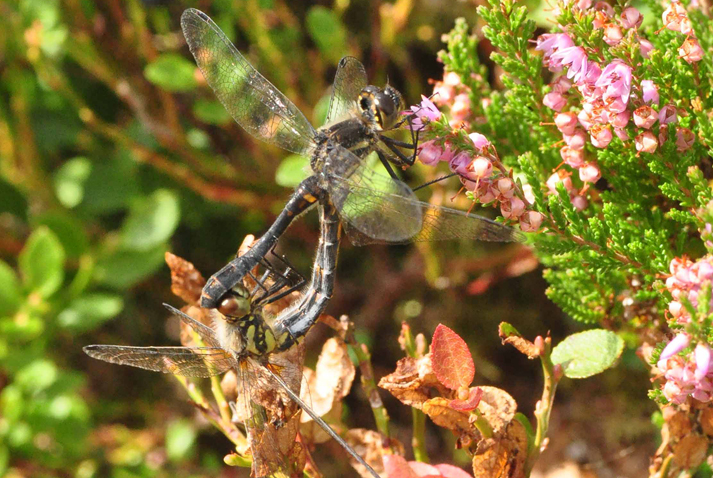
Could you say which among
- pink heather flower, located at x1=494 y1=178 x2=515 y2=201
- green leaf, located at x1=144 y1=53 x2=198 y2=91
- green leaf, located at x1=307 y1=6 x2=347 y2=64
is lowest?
pink heather flower, located at x1=494 y1=178 x2=515 y2=201

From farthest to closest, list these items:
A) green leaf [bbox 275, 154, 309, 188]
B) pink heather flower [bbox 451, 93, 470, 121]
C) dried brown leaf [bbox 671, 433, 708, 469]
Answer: green leaf [bbox 275, 154, 309, 188], pink heather flower [bbox 451, 93, 470, 121], dried brown leaf [bbox 671, 433, 708, 469]

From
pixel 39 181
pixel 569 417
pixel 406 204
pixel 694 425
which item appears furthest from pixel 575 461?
pixel 39 181

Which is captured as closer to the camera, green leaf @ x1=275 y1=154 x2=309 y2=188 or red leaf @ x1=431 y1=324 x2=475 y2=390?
red leaf @ x1=431 y1=324 x2=475 y2=390

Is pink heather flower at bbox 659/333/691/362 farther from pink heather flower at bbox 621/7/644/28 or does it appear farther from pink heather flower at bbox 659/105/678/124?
pink heather flower at bbox 621/7/644/28

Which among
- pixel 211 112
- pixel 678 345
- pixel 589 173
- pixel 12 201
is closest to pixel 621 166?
pixel 589 173

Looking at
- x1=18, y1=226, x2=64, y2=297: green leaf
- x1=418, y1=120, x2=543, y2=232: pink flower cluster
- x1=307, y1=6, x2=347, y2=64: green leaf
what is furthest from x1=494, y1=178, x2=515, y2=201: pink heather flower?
x1=18, y1=226, x2=64, y2=297: green leaf

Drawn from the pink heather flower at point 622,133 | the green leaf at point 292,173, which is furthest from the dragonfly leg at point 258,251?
the pink heather flower at point 622,133

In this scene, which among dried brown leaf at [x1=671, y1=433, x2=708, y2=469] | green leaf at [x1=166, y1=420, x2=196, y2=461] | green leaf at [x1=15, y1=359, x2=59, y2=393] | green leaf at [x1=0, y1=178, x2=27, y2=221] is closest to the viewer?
dried brown leaf at [x1=671, y1=433, x2=708, y2=469]

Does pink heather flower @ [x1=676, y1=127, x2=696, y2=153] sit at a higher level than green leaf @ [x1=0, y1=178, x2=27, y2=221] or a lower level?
higher

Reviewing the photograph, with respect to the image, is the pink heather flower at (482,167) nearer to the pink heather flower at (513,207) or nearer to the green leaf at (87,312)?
the pink heather flower at (513,207)

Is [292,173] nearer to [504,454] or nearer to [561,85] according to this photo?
[561,85]
